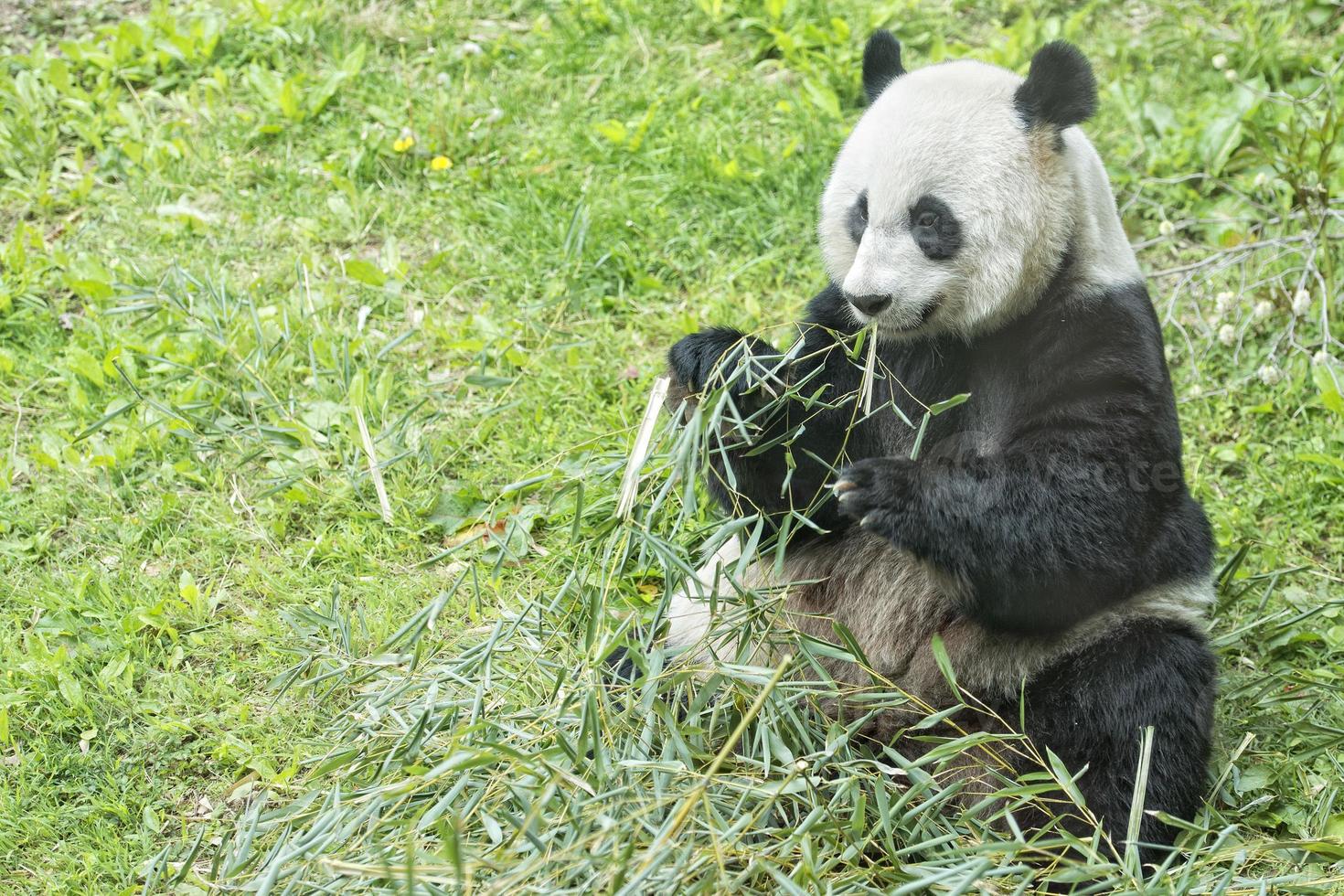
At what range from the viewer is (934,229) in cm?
376

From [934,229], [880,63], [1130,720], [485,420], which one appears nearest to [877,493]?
[934,229]

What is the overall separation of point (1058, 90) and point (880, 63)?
767mm

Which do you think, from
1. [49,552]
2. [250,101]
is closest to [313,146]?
[250,101]

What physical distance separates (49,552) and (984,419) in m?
3.56

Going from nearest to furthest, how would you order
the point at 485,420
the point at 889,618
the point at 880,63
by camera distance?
the point at 889,618, the point at 880,63, the point at 485,420

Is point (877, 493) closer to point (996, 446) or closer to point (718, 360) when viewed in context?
point (996, 446)

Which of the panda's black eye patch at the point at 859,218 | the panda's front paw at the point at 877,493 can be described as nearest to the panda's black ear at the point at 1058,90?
the panda's black eye patch at the point at 859,218

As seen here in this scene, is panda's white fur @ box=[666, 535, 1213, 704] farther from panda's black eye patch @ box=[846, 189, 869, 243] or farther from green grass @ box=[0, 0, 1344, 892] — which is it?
panda's black eye patch @ box=[846, 189, 869, 243]

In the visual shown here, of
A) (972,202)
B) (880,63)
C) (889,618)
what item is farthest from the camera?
(880,63)

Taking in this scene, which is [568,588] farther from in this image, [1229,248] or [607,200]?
[1229,248]

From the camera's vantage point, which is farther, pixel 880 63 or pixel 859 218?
pixel 880 63

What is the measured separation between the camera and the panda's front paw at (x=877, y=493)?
3537mm

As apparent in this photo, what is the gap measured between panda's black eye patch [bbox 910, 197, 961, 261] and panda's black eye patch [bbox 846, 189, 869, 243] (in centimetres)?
17

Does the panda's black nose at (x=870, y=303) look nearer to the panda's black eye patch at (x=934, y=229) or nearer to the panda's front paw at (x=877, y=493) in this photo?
the panda's black eye patch at (x=934, y=229)
